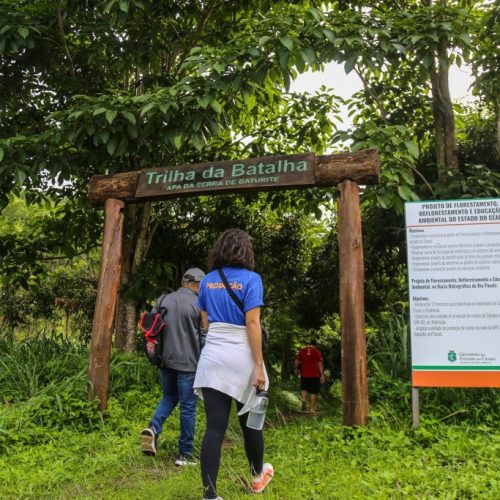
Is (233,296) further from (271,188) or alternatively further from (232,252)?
(271,188)

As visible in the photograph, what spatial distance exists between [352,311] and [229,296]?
6.54 ft

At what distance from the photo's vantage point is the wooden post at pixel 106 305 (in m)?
6.10

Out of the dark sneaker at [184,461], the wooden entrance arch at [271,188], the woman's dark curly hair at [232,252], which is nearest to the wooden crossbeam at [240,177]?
the wooden entrance arch at [271,188]

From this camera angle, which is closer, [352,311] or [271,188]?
[352,311]

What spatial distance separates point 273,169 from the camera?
584cm

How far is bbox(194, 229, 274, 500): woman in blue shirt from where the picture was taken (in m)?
3.53

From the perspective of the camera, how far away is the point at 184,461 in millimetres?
Result: 4676

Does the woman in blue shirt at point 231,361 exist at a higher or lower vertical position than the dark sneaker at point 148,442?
higher

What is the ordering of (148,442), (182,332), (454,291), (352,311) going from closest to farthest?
(148,442) < (182,332) < (454,291) < (352,311)

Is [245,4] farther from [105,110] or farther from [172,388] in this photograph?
[172,388]

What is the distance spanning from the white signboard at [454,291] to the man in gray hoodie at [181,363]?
1.98m

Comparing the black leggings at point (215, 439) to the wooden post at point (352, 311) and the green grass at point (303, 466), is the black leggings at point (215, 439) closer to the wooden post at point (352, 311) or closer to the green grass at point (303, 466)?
the green grass at point (303, 466)

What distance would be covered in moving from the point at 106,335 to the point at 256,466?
3.06 meters

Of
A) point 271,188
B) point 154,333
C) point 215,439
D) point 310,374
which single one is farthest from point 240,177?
point 310,374
